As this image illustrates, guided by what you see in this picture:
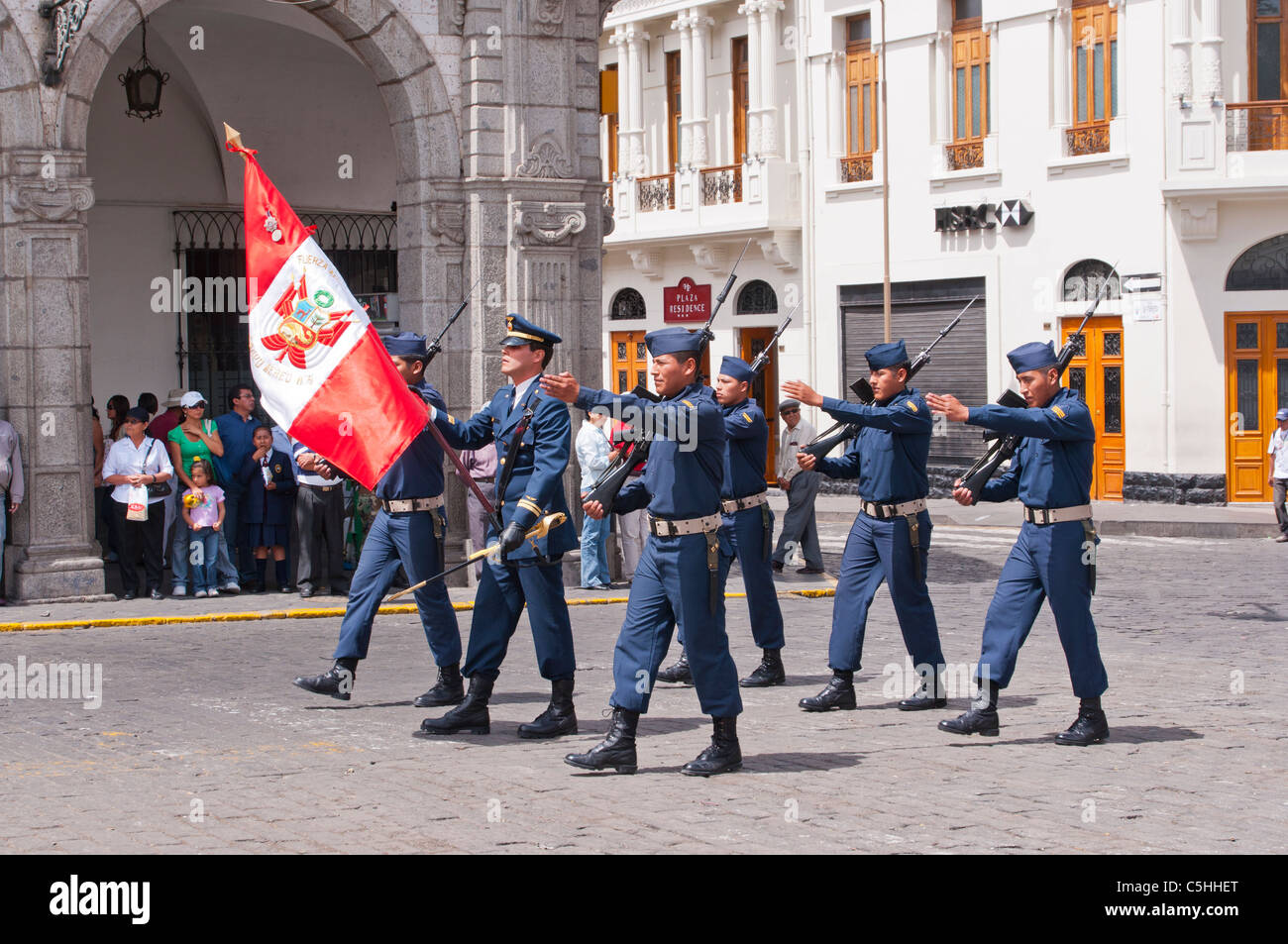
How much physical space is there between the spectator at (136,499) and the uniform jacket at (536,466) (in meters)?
5.98

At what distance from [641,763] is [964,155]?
20618mm

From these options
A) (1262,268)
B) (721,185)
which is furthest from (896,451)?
(721,185)

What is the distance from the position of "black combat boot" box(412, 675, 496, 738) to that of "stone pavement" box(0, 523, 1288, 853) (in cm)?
16

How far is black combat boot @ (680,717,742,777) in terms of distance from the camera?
7688 millimetres

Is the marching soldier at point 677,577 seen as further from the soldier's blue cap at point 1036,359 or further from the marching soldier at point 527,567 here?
the soldier's blue cap at point 1036,359

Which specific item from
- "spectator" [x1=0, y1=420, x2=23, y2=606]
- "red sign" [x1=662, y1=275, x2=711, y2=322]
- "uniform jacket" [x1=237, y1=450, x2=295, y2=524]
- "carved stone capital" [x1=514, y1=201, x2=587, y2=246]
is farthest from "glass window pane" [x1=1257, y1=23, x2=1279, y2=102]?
"spectator" [x1=0, y1=420, x2=23, y2=606]

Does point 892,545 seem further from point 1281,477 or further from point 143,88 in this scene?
point 1281,477

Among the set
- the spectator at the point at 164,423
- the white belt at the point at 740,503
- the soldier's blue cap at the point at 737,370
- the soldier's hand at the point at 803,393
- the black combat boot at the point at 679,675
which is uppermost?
the soldier's blue cap at the point at 737,370

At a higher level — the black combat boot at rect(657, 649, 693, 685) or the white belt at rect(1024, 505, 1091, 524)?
the white belt at rect(1024, 505, 1091, 524)

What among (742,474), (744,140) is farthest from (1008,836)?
(744,140)

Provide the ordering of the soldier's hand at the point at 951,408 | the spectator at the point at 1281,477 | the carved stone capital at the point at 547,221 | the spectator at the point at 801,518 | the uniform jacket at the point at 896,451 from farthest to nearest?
the spectator at the point at 1281,477, the spectator at the point at 801,518, the carved stone capital at the point at 547,221, the uniform jacket at the point at 896,451, the soldier's hand at the point at 951,408

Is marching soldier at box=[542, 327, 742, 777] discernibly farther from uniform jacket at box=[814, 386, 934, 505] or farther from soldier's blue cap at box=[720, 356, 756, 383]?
soldier's blue cap at box=[720, 356, 756, 383]

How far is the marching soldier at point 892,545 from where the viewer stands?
9.44 m

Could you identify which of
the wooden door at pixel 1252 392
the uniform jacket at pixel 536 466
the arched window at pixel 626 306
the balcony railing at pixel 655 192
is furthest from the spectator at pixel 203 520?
the arched window at pixel 626 306
